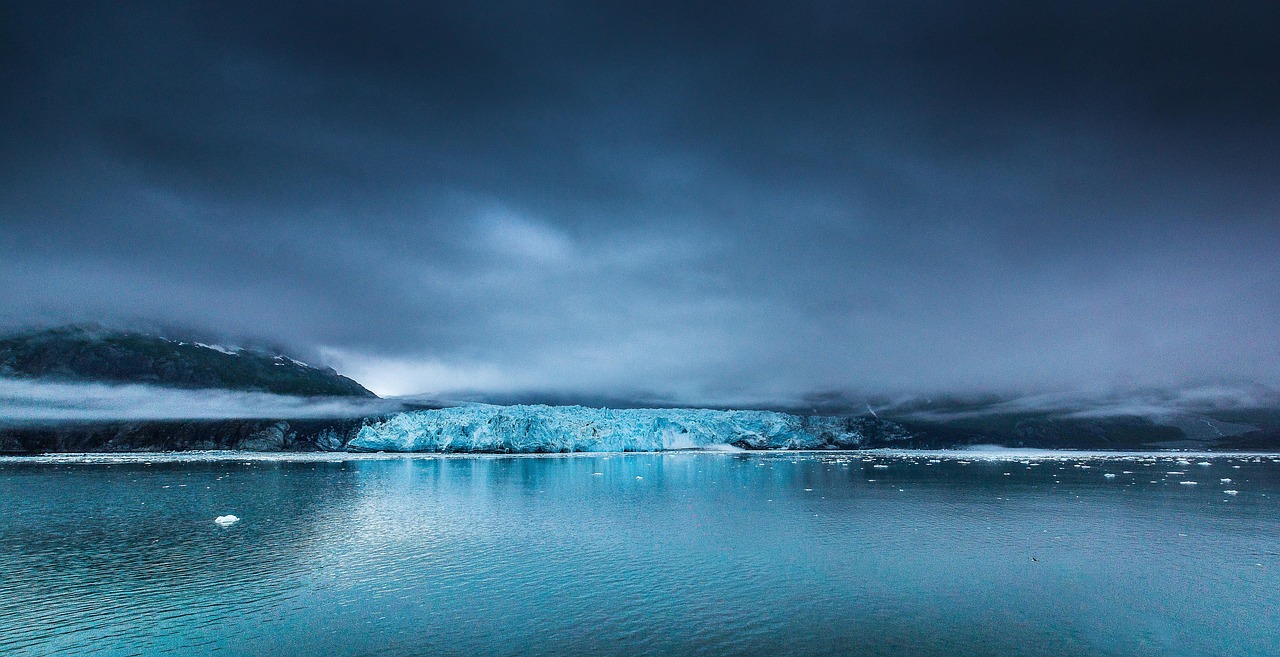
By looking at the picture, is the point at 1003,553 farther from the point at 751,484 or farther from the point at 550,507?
the point at 751,484

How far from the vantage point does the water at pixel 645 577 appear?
60.5 ft

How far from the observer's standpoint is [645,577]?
26.0 meters

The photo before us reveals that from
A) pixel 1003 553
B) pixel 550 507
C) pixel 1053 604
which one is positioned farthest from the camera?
pixel 550 507

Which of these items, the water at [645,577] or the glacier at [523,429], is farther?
the glacier at [523,429]

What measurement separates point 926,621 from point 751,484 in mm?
54872

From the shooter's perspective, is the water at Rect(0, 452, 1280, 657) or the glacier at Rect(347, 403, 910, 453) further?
the glacier at Rect(347, 403, 910, 453)

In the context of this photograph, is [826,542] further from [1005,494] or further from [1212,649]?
[1005,494]

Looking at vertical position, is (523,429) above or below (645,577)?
above

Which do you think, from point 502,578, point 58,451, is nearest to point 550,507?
point 502,578

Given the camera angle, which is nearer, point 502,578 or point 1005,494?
point 502,578

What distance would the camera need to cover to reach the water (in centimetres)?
1845

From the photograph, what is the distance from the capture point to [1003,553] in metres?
30.7

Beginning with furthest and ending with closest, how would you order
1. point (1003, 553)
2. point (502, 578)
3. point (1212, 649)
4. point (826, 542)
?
point (826, 542), point (1003, 553), point (502, 578), point (1212, 649)

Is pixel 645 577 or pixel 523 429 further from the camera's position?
pixel 523 429
